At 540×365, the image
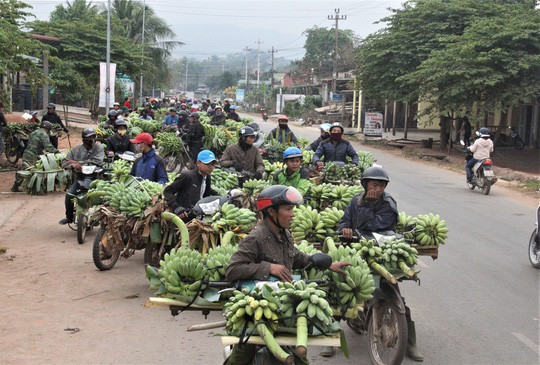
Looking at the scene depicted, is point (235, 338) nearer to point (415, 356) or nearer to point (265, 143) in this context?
point (415, 356)

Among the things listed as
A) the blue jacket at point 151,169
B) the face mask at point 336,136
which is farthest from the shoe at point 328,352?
the face mask at point 336,136

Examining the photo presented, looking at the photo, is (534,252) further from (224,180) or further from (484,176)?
(484,176)

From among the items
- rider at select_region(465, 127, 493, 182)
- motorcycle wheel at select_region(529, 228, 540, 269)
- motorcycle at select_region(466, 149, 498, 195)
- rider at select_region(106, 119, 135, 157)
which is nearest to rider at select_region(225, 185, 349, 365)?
motorcycle wheel at select_region(529, 228, 540, 269)

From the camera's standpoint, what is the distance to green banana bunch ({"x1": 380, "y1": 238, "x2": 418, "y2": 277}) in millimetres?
6000

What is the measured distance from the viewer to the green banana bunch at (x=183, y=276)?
5.01 metres

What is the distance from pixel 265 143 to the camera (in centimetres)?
1780

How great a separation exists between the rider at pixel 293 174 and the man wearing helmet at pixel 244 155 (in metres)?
2.13

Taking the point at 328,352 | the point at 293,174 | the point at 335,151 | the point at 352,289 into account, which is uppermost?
the point at 335,151

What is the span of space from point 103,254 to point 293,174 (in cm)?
276

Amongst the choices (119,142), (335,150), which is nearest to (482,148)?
(335,150)

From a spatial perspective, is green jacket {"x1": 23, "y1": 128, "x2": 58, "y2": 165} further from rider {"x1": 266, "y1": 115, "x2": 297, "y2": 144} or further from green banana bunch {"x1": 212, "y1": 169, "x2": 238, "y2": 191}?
green banana bunch {"x1": 212, "y1": 169, "x2": 238, "y2": 191}

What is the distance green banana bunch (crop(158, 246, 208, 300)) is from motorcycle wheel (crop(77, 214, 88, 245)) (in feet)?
21.7

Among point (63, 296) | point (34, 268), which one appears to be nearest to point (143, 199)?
point (63, 296)

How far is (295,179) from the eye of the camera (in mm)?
10039
